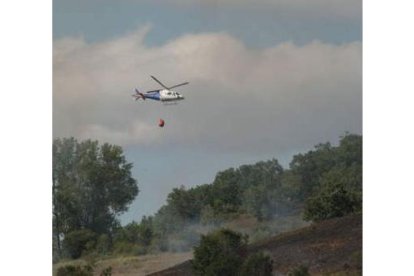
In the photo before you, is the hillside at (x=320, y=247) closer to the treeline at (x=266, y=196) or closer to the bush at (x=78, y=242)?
the treeline at (x=266, y=196)

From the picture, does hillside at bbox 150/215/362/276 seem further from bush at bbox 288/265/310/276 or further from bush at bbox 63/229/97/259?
bush at bbox 63/229/97/259

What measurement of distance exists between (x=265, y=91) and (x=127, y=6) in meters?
1.55

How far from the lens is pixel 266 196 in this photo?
39.0 feet

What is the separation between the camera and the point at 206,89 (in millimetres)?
11867

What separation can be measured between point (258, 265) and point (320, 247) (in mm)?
628

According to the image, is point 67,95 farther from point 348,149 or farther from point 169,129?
point 348,149

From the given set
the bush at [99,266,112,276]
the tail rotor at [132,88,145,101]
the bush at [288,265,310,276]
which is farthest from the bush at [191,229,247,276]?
the tail rotor at [132,88,145,101]

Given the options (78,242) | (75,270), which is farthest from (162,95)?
(75,270)

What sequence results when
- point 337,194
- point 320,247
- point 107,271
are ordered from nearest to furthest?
1. point 320,247
2. point 337,194
3. point 107,271

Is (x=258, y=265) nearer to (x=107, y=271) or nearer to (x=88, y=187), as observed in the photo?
(x=107, y=271)

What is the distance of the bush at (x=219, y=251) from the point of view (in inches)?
471
